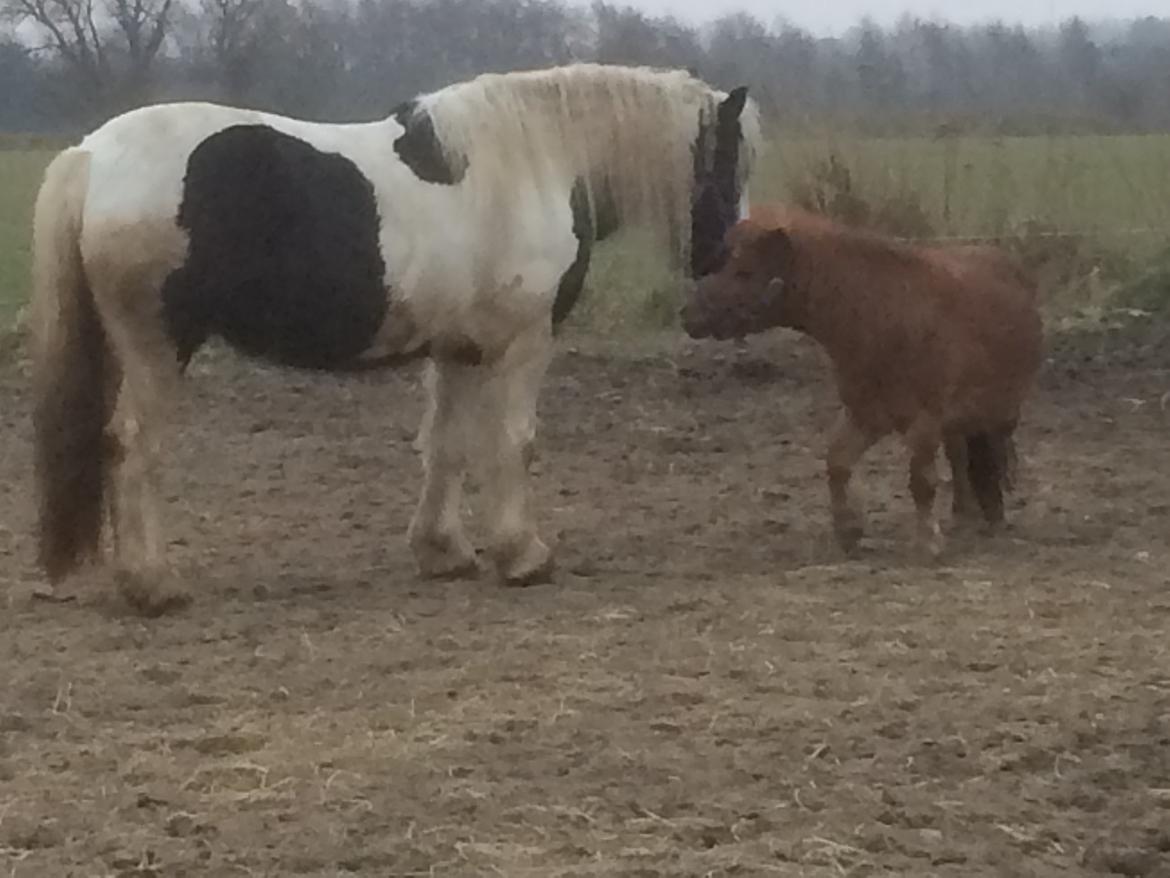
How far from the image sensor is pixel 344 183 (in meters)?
5.22

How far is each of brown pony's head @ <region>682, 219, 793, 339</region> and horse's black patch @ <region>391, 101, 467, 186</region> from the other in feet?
3.05

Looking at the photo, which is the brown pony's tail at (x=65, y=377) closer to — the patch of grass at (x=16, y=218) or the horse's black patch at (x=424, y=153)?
the horse's black patch at (x=424, y=153)

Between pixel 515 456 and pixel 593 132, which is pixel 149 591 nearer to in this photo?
pixel 515 456

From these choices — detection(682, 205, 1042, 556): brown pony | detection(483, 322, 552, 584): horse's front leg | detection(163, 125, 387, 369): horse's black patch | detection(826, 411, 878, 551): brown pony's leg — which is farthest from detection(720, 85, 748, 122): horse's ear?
detection(163, 125, 387, 369): horse's black patch

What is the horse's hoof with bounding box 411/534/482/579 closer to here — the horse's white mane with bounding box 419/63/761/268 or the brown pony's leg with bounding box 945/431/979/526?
the horse's white mane with bounding box 419/63/761/268

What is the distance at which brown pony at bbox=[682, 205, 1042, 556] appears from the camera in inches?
227

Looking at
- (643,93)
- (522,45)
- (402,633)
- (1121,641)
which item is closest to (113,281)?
(402,633)

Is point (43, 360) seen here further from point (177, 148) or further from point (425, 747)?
point (425, 747)

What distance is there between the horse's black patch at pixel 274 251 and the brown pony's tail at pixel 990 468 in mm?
2210

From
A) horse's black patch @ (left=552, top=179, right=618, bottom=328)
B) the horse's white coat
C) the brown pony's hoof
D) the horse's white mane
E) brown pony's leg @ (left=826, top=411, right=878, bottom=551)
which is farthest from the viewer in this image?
brown pony's leg @ (left=826, top=411, right=878, bottom=551)

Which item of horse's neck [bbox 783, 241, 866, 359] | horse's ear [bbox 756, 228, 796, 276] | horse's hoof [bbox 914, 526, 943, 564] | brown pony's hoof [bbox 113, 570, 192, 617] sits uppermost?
horse's ear [bbox 756, 228, 796, 276]

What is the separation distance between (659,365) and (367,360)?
4.22 metres

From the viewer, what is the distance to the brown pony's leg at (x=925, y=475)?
18.9 ft

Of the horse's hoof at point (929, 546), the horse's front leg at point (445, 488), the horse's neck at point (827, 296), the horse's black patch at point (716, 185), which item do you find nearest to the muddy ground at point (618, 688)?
the horse's hoof at point (929, 546)
